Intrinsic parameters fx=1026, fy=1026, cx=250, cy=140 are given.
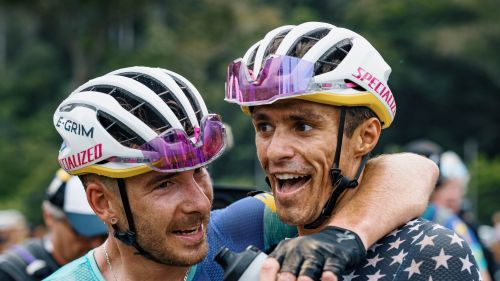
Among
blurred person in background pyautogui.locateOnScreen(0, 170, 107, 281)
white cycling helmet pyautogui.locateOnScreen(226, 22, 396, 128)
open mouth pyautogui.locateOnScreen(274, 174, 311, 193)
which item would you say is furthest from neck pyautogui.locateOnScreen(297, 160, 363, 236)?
blurred person in background pyautogui.locateOnScreen(0, 170, 107, 281)

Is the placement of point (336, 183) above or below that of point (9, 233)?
above

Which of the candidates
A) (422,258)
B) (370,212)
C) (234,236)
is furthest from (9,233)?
(422,258)

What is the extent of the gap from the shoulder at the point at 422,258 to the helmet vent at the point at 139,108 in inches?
43.3

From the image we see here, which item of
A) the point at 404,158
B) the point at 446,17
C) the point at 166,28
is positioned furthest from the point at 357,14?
the point at 404,158

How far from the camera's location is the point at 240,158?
172 feet

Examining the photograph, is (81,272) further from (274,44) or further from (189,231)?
(274,44)

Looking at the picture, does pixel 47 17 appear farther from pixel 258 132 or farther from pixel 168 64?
pixel 258 132

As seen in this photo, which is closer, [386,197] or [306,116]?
[306,116]

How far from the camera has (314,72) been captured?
13.3ft

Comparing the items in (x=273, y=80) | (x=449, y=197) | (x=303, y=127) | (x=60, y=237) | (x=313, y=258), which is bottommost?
(x=449, y=197)

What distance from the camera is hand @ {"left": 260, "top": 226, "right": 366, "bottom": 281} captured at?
353 centimetres

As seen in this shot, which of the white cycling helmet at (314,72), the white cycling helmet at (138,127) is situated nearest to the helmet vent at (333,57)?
the white cycling helmet at (314,72)

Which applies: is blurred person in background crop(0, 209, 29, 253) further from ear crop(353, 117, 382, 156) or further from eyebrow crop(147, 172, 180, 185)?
ear crop(353, 117, 382, 156)

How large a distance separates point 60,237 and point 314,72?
4.01 metres
